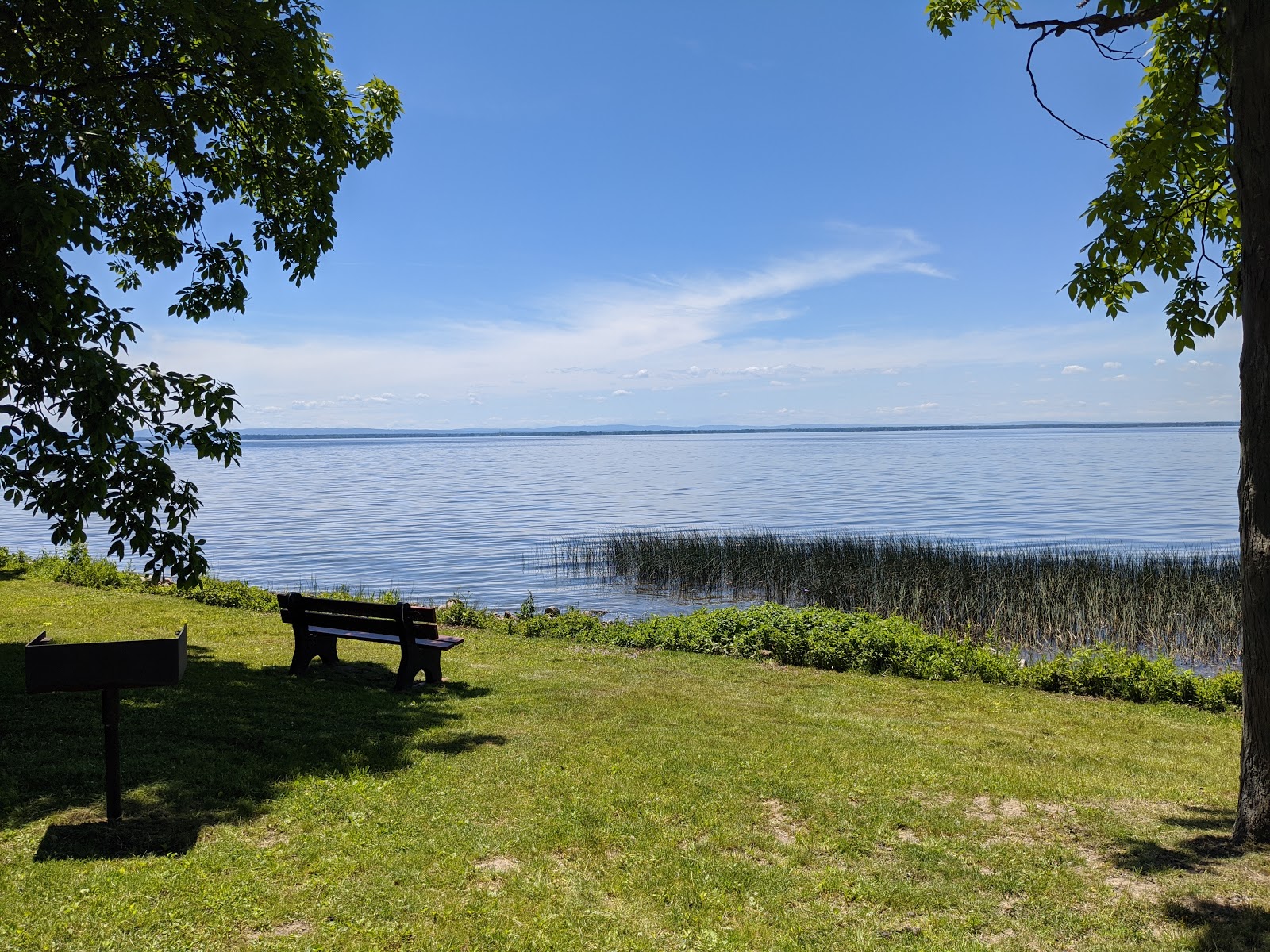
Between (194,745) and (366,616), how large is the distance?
3879 millimetres

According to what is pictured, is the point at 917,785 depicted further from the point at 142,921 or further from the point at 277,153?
the point at 277,153

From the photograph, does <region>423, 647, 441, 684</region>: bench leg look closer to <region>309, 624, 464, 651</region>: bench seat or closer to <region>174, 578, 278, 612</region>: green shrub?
<region>309, 624, 464, 651</region>: bench seat

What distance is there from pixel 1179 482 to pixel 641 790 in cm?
6424

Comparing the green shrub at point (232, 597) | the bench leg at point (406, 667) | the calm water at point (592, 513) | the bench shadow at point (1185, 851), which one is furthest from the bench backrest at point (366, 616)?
the calm water at point (592, 513)

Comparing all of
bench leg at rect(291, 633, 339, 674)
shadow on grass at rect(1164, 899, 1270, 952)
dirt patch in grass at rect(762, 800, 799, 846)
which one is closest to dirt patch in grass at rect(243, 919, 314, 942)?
dirt patch in grass at rect(762, 800, 799, 846)

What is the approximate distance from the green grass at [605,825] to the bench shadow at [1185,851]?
2cm

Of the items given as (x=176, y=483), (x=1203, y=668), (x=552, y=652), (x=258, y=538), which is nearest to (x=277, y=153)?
(x=176, y=483)

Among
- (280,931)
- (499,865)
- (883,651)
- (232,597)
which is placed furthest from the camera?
(232,597)

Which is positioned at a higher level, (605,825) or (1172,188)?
(1172,188)

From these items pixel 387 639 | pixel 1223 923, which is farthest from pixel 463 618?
pixel 1223 923

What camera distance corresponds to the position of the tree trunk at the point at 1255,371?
17.7 ft

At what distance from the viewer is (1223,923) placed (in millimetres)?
4656

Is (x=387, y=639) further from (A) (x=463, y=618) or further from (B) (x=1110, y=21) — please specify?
(B) (x=1110, y=21)

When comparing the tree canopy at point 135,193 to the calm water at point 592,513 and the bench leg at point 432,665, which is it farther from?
the calm water at point 592,513
